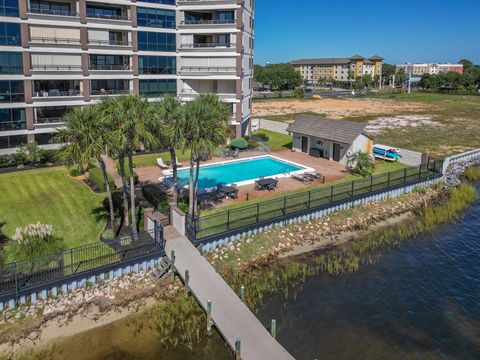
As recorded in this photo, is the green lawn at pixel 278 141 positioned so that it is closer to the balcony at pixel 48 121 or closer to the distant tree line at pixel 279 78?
the balcony at pixel 48 121

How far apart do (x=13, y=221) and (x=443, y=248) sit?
99.4 ft

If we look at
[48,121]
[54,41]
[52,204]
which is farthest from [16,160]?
[54,41]

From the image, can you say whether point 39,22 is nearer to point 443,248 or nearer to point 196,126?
point 196,126

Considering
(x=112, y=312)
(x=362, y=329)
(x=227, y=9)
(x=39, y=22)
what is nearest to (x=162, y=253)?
(x=112, y=312)

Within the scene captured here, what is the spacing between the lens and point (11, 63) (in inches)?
1639

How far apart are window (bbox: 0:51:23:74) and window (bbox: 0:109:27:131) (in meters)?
3.94

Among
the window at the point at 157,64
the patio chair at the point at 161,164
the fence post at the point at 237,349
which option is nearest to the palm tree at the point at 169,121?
the fence post at the point at 237,349

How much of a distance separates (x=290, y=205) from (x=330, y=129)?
1744 cm

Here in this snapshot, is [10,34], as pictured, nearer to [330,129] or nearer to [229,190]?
[229,190]

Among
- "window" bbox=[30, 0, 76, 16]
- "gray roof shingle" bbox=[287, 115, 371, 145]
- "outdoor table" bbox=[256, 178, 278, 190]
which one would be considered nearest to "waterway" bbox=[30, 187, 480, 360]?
"outdoor table" bbox=[256, 178, 278, 190]

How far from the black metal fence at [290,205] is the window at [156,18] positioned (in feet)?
101

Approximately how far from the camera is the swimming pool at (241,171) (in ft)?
125

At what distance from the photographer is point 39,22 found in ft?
141

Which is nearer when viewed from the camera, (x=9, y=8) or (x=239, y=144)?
(x=9, y=8)
